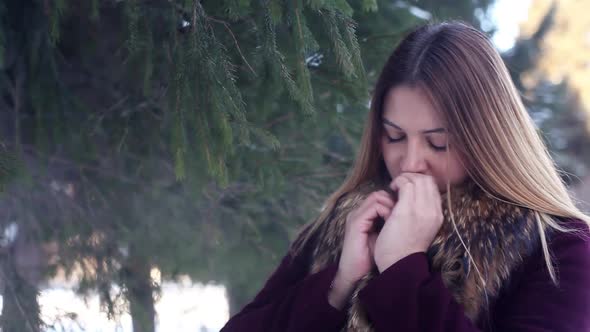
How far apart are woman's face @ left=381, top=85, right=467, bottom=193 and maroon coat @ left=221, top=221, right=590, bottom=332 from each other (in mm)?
263

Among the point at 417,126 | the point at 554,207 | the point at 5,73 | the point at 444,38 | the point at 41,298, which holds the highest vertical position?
the point at 5,73

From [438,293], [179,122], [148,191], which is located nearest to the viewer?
[438,293]

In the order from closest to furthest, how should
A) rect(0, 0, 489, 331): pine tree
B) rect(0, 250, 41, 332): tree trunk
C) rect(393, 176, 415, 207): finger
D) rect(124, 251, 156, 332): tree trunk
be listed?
rect(393, 176, 415, 207): finger < rect(0, 0, 489, 331): pine tree < rect(0, 250, 41, 332): tree trunk < rect(124, 251, 156, 332): tree trunk

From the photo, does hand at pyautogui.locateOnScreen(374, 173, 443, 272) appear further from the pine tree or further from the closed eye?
the pine tree

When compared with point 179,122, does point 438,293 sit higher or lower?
lower

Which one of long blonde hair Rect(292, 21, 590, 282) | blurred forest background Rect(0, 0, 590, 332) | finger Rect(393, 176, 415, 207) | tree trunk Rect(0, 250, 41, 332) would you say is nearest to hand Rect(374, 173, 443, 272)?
finger Rect(393, 176, 415, 207)

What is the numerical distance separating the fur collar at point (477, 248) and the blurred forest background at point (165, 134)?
0.63m

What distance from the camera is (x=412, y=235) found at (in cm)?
179

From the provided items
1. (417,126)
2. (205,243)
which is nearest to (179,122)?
(417,126)

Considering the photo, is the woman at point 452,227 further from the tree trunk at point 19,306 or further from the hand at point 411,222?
the tree trunk at point 19,306

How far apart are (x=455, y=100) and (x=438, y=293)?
504 millimetres

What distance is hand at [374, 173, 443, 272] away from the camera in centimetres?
177

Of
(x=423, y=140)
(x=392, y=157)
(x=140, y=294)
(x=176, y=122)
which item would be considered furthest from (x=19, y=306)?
(x=423, y=140)

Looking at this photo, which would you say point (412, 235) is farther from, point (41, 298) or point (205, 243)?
point (205, 243)
